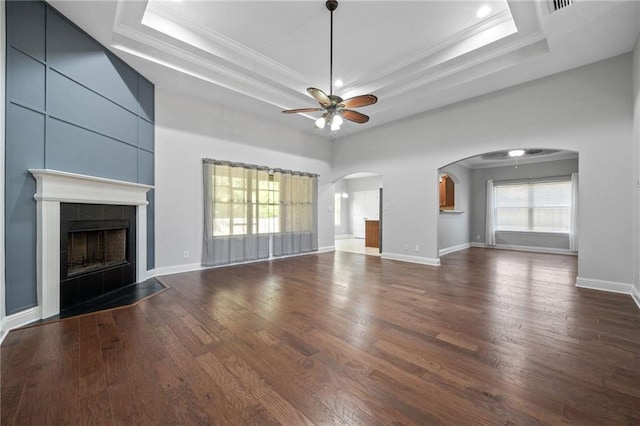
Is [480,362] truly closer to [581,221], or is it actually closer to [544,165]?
[581,221]

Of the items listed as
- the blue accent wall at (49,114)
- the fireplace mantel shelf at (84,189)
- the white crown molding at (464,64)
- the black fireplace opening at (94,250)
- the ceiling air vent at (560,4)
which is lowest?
the black fireplace opening at (94,250)

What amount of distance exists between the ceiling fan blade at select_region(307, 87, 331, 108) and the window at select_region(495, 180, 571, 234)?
7890 millimetres

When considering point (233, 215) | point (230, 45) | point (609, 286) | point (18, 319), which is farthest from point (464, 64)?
point (18, 319)

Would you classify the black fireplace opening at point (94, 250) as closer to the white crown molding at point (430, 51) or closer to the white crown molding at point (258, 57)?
the white crown molding at point (258, 57)

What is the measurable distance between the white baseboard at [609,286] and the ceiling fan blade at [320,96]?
181 inches

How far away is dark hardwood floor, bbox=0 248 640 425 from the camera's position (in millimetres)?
1433

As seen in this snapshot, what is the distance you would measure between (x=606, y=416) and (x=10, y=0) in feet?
18.6

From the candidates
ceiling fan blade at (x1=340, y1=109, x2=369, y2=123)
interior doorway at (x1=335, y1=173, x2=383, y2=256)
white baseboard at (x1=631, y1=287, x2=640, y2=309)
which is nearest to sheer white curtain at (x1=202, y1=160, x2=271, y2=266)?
ceiling fan blade at (x1=340, y1=109, x2=369, y2=123)

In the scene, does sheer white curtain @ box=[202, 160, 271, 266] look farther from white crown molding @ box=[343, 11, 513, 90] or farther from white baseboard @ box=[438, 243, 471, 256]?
white baseboard @ box=[438, 243, 471, 256]

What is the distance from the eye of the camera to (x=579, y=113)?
12.8 ft

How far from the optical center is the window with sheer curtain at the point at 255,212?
5.20 meters

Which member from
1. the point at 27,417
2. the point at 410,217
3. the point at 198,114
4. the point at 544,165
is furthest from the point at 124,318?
the point at 544,165

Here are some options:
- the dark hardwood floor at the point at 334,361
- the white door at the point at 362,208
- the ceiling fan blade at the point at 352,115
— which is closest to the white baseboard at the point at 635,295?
the dark hardwood floor at the point at 334,361

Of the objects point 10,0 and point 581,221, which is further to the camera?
point 581,221
